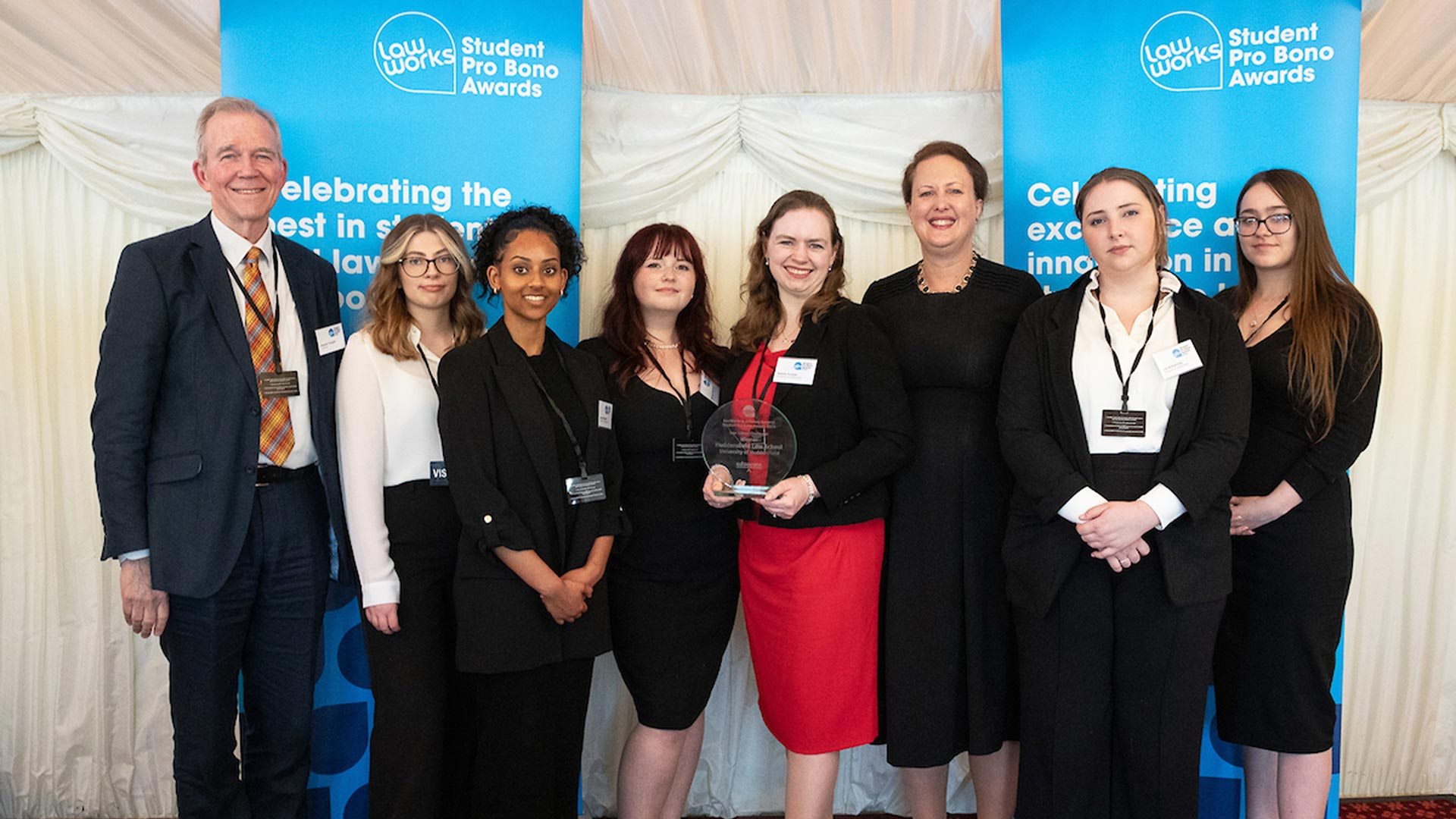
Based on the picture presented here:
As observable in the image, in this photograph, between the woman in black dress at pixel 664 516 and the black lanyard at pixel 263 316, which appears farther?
the woman in black dress at pixel 664 516

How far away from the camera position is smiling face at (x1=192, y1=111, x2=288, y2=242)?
2225 mm

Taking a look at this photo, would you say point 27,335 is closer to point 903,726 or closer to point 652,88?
point 652,88

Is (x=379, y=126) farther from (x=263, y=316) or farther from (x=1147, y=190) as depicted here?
(x=1147, y=190)

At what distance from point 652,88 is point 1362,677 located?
3528 mm

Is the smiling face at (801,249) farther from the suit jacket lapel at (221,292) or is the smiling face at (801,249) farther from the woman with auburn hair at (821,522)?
the suit jacket lapel at (221,292)

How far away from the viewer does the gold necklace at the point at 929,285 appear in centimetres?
251

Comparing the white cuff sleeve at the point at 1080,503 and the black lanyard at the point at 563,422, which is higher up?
the black lanyard at the point at 563,422

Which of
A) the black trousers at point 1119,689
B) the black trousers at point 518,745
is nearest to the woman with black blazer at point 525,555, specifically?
the black trousers at point 518,745

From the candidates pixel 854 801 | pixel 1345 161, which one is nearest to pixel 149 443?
pixel 854 801

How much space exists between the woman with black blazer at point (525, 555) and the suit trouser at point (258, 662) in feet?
1.66

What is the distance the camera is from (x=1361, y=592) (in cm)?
344

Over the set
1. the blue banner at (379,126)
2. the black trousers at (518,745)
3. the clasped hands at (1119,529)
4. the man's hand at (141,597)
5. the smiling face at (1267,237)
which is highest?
the blue banner at (379,126)

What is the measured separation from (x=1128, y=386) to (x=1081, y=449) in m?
0.18

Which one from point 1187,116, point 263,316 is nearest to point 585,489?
point 263,316
